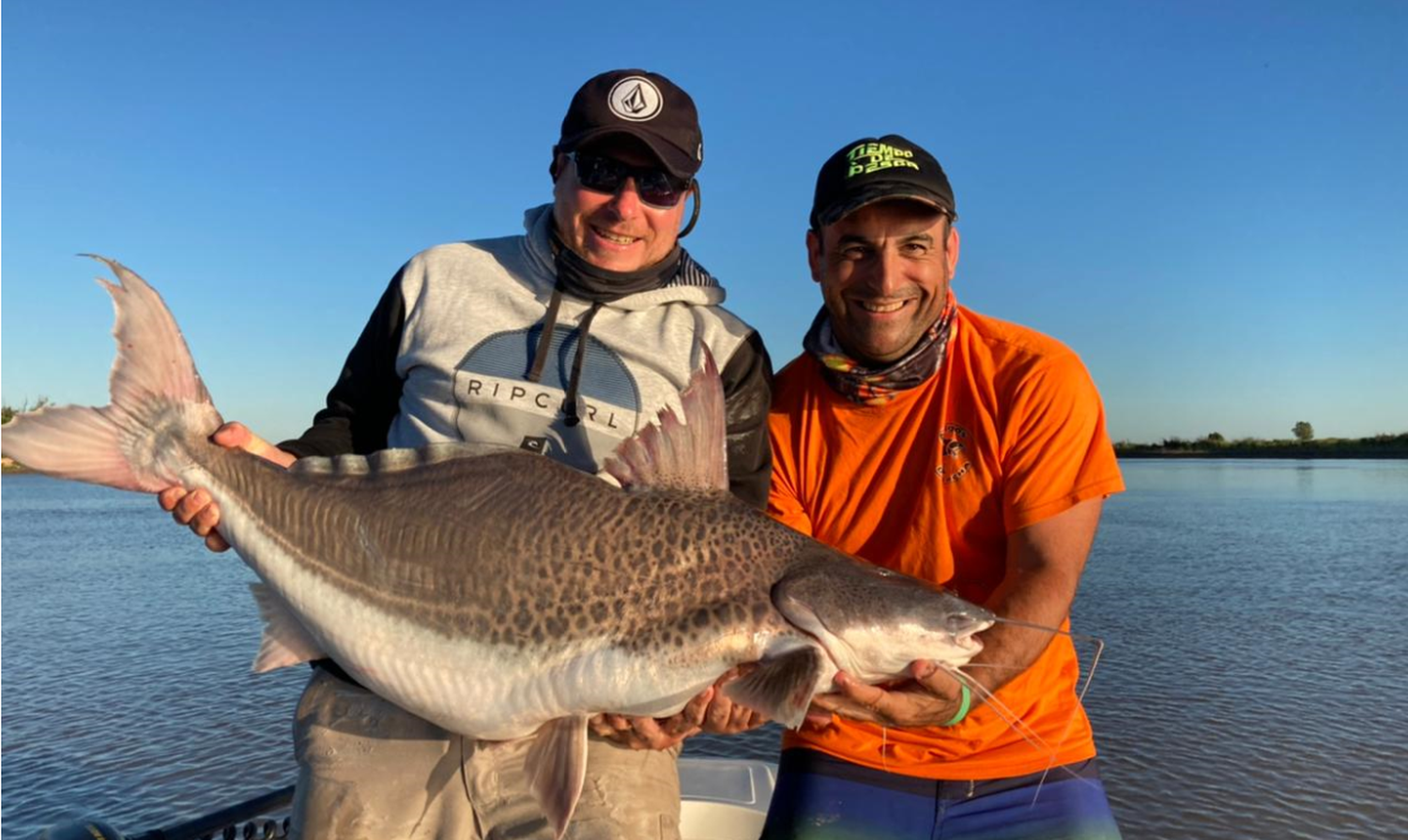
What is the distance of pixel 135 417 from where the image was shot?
314 cm

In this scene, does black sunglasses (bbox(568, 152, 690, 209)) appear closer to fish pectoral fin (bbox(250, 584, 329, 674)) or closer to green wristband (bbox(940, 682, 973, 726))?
fish pectoral fin (bbox(250, 584, 329, 674))

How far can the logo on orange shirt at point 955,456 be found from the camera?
3992mm

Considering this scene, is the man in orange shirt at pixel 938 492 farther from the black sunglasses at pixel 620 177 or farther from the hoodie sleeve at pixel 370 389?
the hoodie sleeve at pixel 370 389

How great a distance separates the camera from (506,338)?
3.65 metres

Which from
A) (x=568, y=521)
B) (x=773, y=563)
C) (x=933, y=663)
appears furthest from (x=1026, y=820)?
(x=568, y=521)

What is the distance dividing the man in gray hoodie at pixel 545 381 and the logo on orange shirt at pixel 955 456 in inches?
29.7

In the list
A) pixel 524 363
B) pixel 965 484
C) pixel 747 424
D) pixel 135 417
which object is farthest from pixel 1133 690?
pixel 135 417

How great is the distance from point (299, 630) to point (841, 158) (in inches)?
112

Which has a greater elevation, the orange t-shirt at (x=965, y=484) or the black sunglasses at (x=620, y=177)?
the black sunglasses at (x=620, y=177)

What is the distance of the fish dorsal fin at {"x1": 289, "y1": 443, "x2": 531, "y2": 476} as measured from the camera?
10.6ft

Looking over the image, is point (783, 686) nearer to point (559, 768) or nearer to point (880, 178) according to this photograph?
point (559, 768)

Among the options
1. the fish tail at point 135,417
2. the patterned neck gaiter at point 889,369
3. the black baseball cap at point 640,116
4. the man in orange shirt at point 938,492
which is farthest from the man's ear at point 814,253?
the fish tail at point 135,417

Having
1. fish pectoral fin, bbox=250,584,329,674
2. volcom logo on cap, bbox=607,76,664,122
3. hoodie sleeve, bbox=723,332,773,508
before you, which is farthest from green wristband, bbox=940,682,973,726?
volcom logo on cap, bbox=607,76,664,122

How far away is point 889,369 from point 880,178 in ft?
2.61
